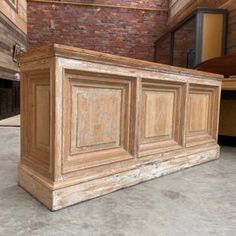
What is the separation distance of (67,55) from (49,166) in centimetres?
58

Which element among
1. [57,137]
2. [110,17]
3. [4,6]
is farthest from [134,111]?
[110,17]

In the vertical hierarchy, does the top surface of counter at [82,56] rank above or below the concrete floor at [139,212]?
above

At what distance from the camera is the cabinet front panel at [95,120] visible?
1.32 meters

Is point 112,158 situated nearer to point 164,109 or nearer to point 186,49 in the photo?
point 164,109

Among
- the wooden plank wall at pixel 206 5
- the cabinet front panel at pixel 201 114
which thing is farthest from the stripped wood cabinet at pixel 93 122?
the wooden plank wall at pixel 206 5

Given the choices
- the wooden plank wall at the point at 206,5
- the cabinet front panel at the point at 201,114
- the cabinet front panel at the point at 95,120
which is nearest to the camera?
the cabinet front panel at the point at 95,120

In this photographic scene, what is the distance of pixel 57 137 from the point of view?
49.4 inches

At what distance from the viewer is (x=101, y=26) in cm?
755

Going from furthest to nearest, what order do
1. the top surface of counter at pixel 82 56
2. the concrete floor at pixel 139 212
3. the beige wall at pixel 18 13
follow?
the beige wall at pixel 18 13 → the top surface of counter at pixel 82 56 → the concrete floor at pixel 139 212

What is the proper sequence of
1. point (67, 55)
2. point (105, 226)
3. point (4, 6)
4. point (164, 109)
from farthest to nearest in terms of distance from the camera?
point (4, 6) → point (164, 109) → point (67, 55) → point (105, 226)

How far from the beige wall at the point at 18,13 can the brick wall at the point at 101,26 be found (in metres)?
0.34

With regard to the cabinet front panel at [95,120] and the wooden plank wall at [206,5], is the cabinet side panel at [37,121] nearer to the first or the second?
the cabinet front panel at [95,120]

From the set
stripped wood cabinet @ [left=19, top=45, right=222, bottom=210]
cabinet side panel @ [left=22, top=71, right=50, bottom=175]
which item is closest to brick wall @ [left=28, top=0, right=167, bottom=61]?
stripped wood cabinet @ [left=19, top=45, right=222, bottom=210]

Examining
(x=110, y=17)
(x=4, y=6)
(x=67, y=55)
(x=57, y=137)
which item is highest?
(x=110, y=17)
